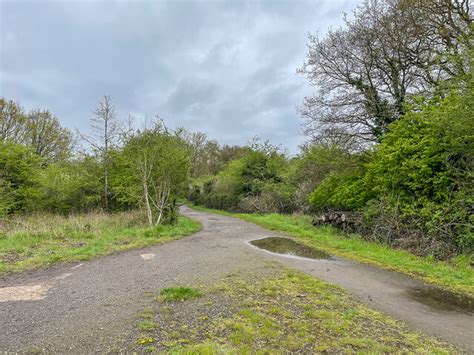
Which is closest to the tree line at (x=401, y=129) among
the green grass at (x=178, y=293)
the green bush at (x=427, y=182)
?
the green bush at (x=427, y=182)

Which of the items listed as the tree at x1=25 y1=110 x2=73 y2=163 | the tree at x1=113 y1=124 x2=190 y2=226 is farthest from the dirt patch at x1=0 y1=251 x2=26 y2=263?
the tree at x1=25 y1=110 x2=73 y2=163

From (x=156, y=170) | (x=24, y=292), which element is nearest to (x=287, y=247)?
(x=156, y=170)

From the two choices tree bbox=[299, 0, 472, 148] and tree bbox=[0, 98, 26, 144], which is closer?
tree bbox=[299, 0, 472, 148]

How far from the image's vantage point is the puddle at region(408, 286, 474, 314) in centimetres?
487

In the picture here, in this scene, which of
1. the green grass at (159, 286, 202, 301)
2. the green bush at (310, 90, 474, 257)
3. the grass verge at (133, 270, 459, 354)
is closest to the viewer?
the grass verge at (133, 270, 459, 354)

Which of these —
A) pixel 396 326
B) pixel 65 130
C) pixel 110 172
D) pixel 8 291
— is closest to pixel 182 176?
pixel 110 172

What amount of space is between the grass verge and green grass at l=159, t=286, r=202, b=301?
0.18m

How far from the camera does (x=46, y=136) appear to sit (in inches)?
1085

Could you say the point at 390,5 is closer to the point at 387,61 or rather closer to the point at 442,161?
the point at 387,61

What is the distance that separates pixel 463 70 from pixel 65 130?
32.1 meters

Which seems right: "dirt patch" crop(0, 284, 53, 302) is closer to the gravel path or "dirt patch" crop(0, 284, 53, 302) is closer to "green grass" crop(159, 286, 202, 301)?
the gravel path

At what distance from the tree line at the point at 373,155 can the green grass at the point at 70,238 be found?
1.61m

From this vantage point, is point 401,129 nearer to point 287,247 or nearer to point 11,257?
point 287,247

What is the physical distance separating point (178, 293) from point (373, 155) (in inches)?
413
